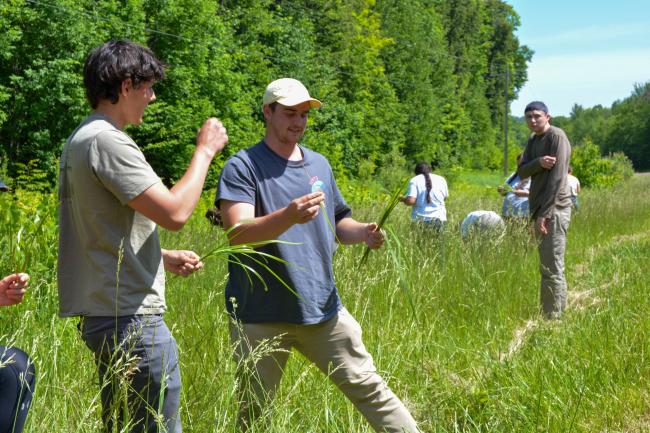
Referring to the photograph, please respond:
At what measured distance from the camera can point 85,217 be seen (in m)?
2.62

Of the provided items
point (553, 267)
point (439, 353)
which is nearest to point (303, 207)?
point (439, 353)

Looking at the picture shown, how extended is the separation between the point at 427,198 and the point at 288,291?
6.74m

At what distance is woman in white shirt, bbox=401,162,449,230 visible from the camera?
32.4 ft

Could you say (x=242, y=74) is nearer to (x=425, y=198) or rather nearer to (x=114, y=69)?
(x=425, y=198)

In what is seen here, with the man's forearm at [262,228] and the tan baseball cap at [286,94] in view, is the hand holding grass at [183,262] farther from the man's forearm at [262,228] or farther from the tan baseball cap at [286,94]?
the tan baseball cap at [286,94]

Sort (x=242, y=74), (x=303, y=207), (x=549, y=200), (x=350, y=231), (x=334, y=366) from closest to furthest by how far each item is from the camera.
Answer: (x=303, y=207) < (x=334, y=366) < (x=350, y=231) < (x=549, y=200) < (x=242, y=74)

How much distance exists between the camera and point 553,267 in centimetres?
679

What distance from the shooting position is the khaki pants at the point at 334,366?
3.45m

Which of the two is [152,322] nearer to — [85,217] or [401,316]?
[85,217]

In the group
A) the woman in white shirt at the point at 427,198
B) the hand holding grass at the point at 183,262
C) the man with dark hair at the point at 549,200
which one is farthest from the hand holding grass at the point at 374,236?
the woman in white shirt at the point at 427,198

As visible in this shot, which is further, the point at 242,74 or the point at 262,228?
the point at 242,74

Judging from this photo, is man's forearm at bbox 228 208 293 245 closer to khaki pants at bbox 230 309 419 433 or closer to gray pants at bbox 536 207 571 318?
khaki pants at bbox 230 309 419 433

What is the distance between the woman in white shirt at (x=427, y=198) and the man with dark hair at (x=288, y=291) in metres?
6.36

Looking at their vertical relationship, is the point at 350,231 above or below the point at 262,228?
below
